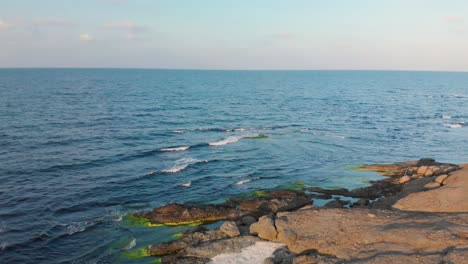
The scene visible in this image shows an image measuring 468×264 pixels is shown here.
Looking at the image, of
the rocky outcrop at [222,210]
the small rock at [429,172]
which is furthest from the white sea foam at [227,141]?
the small rock at [429,172]

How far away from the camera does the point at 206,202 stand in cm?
3578

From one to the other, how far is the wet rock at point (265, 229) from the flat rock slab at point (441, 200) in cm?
1117

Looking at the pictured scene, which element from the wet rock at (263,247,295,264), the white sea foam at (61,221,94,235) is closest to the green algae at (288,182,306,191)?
the wet rock at (263,247,295,264)

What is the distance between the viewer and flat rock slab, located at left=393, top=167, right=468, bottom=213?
90.1ft

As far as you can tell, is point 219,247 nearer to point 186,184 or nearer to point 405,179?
point 186,184

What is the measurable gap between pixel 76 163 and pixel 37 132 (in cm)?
2002

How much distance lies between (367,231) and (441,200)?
8959 millimetres

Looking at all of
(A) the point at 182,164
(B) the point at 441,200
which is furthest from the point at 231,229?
(A) the point at 182,164

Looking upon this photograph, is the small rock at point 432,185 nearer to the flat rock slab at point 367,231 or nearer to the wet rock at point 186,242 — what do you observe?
the flat rock slab at point 367,231

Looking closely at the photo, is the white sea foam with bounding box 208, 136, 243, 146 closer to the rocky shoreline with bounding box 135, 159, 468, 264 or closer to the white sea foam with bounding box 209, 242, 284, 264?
the rocky shoreline with bounding box 135, 159, 468, 264

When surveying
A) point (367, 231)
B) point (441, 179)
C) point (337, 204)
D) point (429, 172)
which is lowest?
point (337, 204)

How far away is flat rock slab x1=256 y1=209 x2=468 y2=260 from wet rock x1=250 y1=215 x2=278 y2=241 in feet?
0.53

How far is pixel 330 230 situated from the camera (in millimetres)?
25016

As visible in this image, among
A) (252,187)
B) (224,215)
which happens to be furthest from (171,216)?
(252,187)
